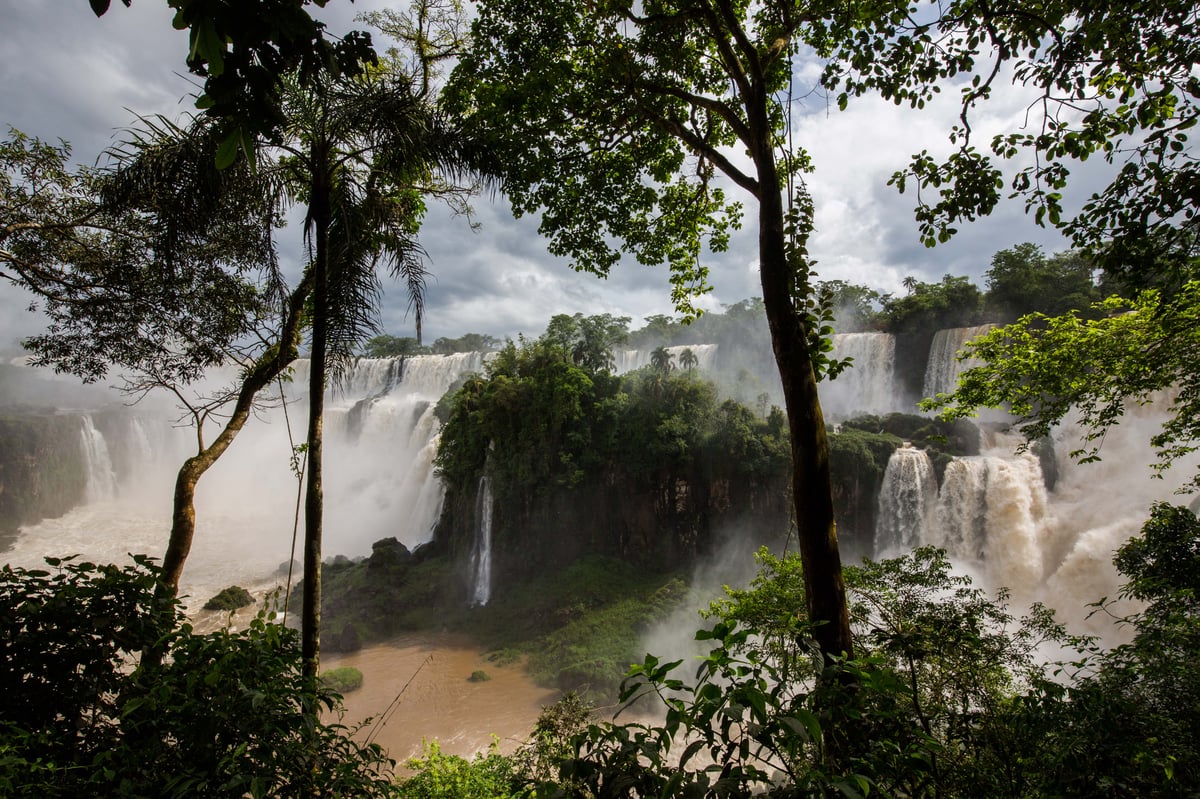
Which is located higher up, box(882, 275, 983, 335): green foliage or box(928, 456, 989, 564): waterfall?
box(882, 275, 983, 335): green foliage

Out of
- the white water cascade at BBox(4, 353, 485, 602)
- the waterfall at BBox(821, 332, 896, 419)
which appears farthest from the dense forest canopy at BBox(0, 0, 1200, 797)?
the white water cascade at BBox(4, 353, 485, 602)

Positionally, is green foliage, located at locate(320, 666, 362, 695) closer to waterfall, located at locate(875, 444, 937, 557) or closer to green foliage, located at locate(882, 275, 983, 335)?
waterfall, located at locate(875, 444, 937, 557)

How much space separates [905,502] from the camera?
1706 centimetres

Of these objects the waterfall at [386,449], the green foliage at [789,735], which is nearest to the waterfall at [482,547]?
the waterfall at [386,449]

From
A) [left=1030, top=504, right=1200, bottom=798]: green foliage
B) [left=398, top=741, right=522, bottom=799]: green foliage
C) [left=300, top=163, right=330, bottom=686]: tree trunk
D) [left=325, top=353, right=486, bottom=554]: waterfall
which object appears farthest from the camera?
[left=325, top=353, right=486, bottom=554]: waterfall

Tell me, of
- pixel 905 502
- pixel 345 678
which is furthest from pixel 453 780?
pixel 905 502

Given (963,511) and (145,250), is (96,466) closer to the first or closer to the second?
(145,250)

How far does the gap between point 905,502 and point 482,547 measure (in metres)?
15.0

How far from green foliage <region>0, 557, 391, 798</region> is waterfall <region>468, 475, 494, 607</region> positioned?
63.6 feet

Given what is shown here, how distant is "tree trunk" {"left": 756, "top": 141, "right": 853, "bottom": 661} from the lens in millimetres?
2721

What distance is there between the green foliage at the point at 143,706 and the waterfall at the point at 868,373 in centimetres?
2451

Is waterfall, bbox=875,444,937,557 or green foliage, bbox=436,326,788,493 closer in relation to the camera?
waterfall, bbox=875,444,937,557

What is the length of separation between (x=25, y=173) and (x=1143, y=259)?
351 inches

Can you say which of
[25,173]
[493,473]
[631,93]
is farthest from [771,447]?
[25,173]
